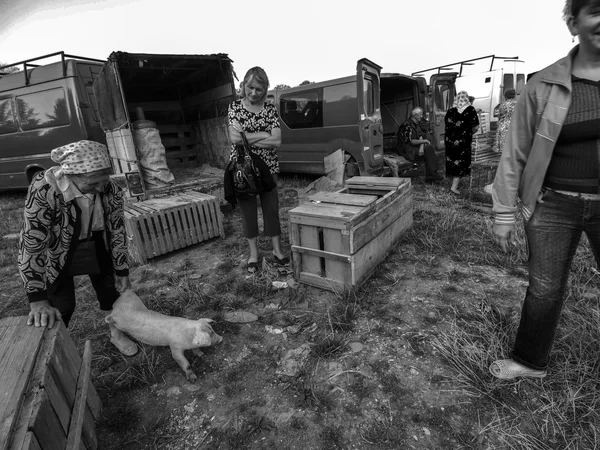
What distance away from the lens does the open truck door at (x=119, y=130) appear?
462 centimetres

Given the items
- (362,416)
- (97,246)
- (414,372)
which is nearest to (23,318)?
(97,246)

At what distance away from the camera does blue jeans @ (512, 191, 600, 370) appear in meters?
1.58

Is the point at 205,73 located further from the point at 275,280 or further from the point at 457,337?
the point at 457,337

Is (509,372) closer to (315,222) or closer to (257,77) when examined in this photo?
(315,222)

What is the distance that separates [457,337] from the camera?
92.5 inches

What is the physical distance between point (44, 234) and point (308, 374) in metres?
1.82

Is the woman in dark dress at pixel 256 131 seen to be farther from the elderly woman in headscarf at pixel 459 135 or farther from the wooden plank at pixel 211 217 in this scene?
the elderly woman in headscarf at pixel 459 135

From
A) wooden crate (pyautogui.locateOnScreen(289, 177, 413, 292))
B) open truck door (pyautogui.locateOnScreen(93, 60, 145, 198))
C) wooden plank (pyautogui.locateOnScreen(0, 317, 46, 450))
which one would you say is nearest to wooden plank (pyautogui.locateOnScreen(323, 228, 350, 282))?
wooden crate (pyautogui.locateOnScreen(289, 177, 413, 292))

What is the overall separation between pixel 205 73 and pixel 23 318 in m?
5.52

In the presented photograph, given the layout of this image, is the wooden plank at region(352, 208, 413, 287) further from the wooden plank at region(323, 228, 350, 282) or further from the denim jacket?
the denim jacket

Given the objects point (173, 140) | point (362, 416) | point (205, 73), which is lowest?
point (362, 416)

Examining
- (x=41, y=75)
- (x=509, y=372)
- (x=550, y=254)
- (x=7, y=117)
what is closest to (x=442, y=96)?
(x=550, y=254)

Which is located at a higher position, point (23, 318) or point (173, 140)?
point (173, 140)

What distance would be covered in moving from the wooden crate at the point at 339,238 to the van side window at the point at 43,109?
543 cm
